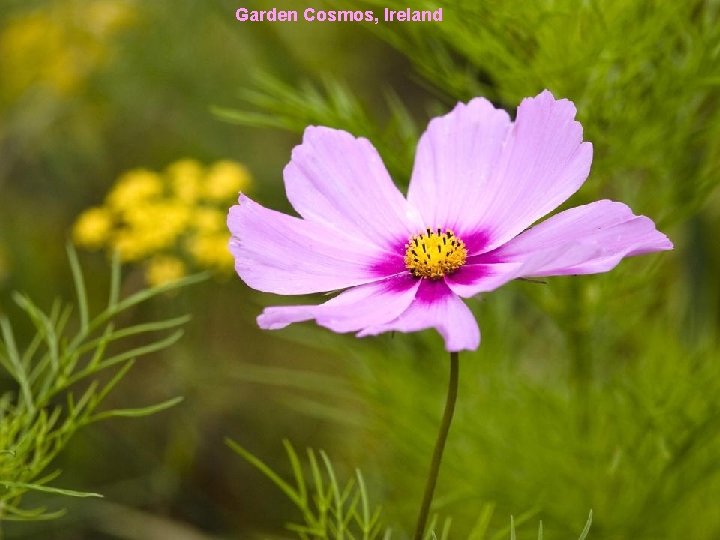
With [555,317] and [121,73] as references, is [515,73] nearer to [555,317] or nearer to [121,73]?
[555,317]

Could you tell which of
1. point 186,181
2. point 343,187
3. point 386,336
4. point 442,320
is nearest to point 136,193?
point 186,181

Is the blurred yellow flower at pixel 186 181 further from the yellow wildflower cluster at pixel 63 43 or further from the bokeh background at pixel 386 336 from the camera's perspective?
the yellow wildflower cluster at pixel 63 43

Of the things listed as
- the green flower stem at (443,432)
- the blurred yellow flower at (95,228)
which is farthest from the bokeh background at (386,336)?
the green flower stem at (443,432)

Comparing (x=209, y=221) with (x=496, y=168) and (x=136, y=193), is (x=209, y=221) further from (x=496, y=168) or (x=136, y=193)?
(x=496, y=168)

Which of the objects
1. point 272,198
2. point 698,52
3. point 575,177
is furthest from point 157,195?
point 575,177

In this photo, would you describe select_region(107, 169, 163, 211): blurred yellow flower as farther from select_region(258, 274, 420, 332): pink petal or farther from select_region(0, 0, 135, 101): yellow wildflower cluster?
select_region(258, 274, 420, 332): pink petal

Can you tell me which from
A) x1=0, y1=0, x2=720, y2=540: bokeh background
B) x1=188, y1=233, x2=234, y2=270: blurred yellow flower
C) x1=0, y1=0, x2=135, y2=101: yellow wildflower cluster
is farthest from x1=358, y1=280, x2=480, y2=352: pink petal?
x1=0, y1=0, x2=135, y2=101: yellow wildflower cluster

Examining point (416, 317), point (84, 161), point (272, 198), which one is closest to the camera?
point (416, 317)
